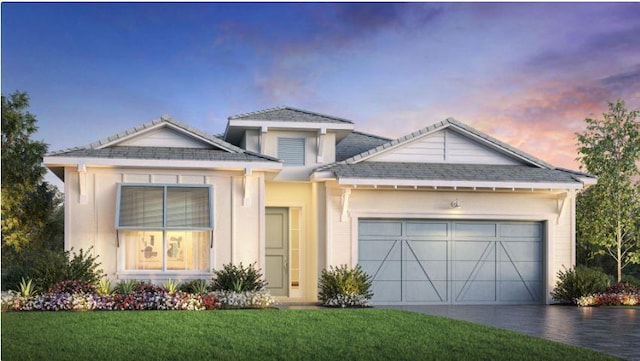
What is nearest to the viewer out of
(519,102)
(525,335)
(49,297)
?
(525,335)

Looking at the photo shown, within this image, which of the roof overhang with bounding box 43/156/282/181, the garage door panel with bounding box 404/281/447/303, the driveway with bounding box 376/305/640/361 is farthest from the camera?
the garage door panel with bounding box 404/281/447/303

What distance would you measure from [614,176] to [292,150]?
11.7 m

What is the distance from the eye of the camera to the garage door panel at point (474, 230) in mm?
21203

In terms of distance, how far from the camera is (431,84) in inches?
966

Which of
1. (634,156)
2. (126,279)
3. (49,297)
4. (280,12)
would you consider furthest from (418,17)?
(49,297)

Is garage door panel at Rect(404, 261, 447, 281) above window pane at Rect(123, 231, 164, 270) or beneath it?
beneath

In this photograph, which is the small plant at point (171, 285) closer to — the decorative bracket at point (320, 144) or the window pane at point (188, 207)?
the window pane at point (188, 207)

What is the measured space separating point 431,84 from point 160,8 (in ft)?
29.4

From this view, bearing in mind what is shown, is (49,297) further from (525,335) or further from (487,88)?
(487,88)

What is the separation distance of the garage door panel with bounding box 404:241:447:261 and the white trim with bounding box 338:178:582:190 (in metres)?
1.75

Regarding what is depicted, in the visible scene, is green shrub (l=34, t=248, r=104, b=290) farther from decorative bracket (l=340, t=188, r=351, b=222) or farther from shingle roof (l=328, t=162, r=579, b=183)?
shingle roof (l=328, t=162, r=579, b=183)

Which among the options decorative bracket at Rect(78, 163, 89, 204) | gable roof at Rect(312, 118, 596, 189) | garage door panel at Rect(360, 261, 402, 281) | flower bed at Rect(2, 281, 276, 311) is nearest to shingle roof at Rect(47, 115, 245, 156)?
decorative bracket at Rect(78, 163, 89, 204)

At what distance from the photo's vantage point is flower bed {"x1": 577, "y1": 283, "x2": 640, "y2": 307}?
66.7ft

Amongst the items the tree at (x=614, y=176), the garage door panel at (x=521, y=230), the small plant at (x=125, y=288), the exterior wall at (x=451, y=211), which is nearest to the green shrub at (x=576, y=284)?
the exterior wall at (x=451, y=211)
